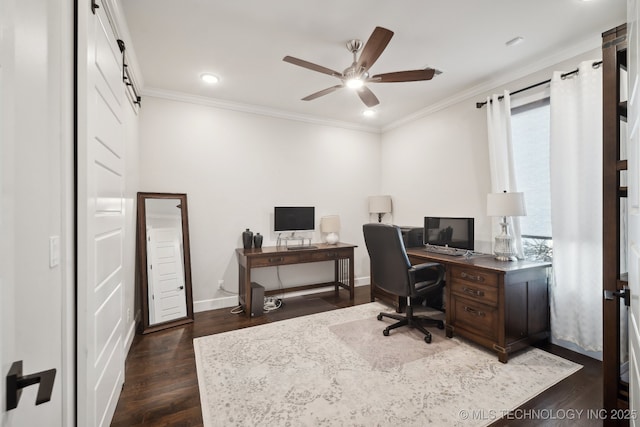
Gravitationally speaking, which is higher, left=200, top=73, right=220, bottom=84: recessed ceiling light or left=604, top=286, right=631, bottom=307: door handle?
left=200, top=73, right=220, bottom=84: recessed ceiling light

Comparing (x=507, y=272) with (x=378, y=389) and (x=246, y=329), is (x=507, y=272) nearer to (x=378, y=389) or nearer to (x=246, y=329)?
(x=378, y=389)

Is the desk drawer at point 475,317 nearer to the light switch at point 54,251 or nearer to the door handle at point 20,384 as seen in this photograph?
the door handle at point 20,384

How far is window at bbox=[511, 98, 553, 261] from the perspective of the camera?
2.74 m

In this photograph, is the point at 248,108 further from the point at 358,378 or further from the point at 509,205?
the point at 358,378

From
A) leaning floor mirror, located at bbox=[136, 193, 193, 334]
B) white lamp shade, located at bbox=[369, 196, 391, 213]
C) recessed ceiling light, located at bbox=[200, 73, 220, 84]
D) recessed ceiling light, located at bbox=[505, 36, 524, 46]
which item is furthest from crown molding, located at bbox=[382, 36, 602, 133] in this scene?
leaning floor mirror, located at bbox=[136, 193, 193, 334]

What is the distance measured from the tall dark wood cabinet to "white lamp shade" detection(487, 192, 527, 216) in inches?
47.6

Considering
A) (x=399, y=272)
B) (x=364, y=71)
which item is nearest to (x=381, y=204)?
(x=399, y=272)

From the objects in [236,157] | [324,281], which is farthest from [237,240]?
[324,281]

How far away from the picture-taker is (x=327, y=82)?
10.4 feet

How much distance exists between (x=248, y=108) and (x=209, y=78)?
32.7 inches

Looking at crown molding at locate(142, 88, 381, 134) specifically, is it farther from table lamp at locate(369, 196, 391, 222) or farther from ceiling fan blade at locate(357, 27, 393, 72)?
ceiling fan blade at locate(357, 27, 393, 72)

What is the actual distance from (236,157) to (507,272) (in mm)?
3319

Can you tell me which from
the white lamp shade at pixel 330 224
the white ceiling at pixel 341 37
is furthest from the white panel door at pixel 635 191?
the white lamp shade at pixel 330 224

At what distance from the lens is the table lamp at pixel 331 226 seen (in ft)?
13.7
